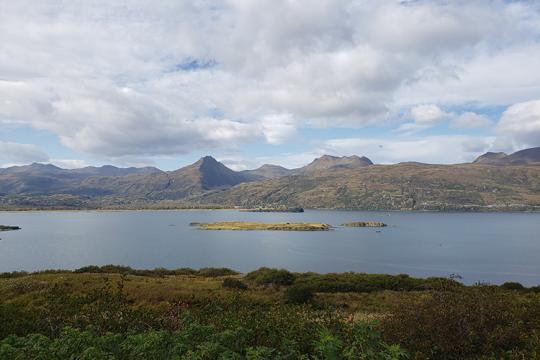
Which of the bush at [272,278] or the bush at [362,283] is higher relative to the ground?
the bush at [272,278]

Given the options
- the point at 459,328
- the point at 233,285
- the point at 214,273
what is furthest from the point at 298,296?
the point at 214,273

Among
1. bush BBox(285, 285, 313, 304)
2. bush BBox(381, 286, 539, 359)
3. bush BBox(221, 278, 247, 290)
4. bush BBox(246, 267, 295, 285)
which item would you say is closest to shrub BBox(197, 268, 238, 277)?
bush BBox(246, 267, 295, 285)

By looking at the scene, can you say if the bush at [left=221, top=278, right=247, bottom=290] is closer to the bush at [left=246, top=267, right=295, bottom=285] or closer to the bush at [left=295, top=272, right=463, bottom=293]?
the bush at [left=246, top=267, right=295, bottom=285]

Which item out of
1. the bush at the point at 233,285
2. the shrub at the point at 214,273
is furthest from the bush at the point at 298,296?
the shrub at the point at 214,273

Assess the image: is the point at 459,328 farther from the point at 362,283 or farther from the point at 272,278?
the point at 272,278

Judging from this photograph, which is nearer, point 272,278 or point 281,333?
point 281,333

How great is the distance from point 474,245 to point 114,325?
17568 centimetres

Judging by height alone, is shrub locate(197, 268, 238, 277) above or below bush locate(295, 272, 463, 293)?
below

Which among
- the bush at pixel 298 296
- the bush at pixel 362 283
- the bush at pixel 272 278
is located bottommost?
the bush at pixel 362 283

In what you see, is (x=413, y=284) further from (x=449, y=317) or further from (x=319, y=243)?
(x=319, y=243)

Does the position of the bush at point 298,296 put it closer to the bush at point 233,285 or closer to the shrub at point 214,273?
the bush at point 233,285

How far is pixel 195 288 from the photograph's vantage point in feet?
133

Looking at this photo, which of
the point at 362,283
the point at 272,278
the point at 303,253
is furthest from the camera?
the point at 303,253

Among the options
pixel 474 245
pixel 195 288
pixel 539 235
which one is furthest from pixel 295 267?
pixel 539 235
